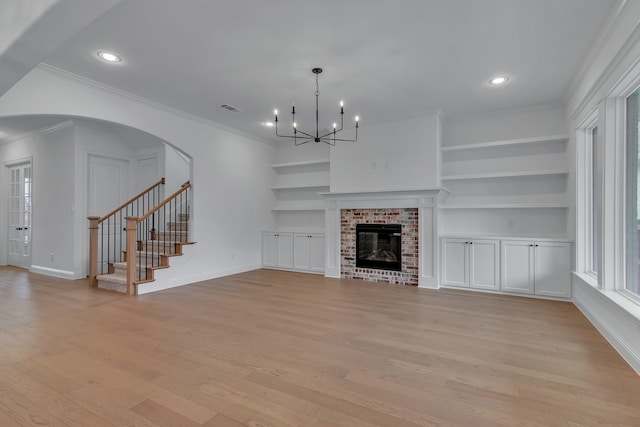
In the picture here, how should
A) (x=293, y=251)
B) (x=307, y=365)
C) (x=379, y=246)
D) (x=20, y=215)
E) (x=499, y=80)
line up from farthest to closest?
(x=20, y=215) → (x=293, y=251) → (x=379, y=246) → (x=499, y=80) → (x=307, y=365)

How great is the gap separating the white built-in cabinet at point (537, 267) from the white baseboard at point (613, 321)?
0.49 metres

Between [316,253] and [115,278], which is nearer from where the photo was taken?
[115,278]

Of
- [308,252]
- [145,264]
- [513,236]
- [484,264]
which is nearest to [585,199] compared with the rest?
[513,236]

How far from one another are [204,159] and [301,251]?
8.35 ft

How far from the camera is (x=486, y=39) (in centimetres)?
320

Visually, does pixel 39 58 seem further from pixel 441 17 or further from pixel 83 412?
pixel 441 17

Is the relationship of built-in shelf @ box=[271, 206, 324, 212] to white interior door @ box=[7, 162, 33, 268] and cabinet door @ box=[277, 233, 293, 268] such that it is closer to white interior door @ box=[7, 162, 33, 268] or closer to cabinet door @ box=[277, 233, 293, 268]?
cabinet door @ box=[277, 233, 293, 268]

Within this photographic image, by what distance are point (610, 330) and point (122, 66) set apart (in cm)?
555

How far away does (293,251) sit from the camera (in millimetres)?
6965

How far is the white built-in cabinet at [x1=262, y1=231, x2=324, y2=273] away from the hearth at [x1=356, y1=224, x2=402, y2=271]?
849 millimetres

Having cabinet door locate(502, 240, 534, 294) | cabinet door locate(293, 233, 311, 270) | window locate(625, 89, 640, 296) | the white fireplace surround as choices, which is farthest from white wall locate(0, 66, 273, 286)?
window locate(625, 89, 640, 296)

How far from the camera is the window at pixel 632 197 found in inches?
115

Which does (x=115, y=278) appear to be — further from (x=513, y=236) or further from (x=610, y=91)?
(x=610, y=91)

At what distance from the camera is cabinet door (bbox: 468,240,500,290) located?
5.01 m
